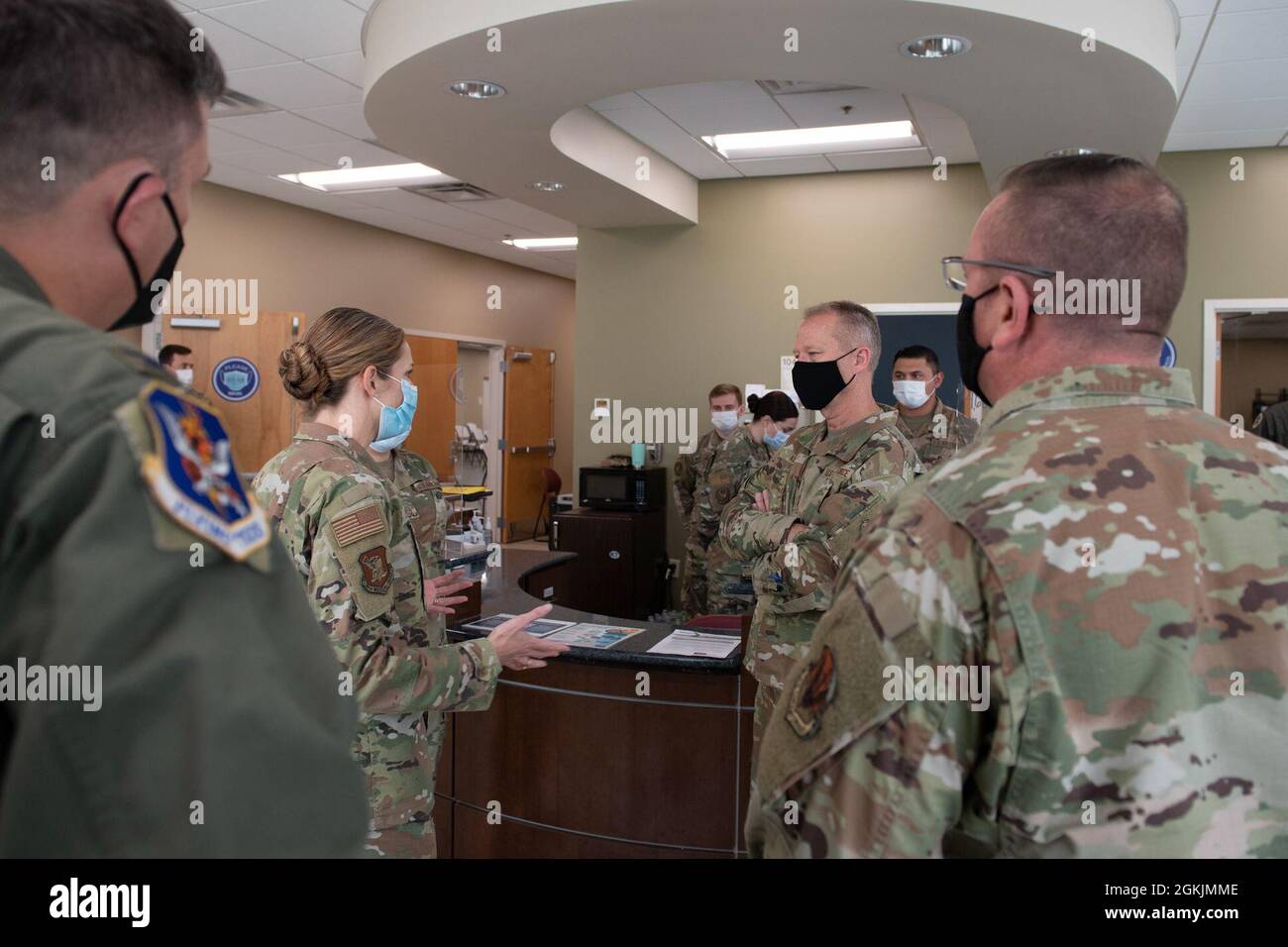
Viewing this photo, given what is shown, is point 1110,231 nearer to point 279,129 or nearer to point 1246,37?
point 1246,37

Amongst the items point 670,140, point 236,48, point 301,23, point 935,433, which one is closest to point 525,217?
point 670,140

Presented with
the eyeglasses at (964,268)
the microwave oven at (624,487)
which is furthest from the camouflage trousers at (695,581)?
the eyeglasses at (964,268)

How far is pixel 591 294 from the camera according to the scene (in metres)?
7.37

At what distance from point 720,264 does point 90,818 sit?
6.73 meters

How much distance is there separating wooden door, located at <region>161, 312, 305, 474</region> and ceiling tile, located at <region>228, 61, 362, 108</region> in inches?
88.3

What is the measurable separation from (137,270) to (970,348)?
1080 mm

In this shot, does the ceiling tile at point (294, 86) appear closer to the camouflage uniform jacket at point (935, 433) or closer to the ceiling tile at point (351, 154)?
the ceiling tile at point (351, 154)

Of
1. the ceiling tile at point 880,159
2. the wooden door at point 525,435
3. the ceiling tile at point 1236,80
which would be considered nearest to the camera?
the ceiling tile at point 1236,80

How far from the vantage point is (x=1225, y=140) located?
19.1 ft

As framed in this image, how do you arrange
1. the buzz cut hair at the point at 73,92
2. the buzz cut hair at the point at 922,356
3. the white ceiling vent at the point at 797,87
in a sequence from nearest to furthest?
the buzz cut hair at the point at 73,92
the white ceiling vent at the point at 797,87
the buzz cut hair at the point at 922,356

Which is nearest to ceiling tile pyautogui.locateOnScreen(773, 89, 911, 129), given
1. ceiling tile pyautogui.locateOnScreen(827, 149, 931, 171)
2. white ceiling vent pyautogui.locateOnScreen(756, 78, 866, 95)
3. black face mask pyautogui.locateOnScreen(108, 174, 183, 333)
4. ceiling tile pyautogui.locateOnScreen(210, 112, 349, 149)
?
white ceiling vent pyautogui.locateOnScreen(756, 78, 866, 95)

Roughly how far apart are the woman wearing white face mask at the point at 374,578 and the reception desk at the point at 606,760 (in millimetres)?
744

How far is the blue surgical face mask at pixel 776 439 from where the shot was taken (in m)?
6.21

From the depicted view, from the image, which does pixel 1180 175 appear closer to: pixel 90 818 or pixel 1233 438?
pixel 1233 438
